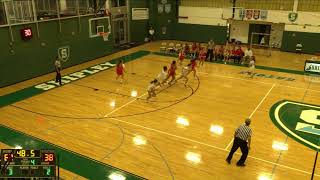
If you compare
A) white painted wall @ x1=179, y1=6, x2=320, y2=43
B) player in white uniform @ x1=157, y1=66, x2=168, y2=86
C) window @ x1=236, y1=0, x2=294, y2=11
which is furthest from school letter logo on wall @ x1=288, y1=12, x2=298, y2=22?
player in white uniform @ x1=157, y1=66, x2=168, y2=86

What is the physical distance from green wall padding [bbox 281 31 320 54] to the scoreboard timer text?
77.6 ft

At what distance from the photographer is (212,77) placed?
19.3m

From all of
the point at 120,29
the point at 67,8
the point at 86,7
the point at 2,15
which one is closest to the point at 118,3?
the point at 120,29

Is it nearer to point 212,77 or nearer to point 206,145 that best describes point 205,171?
point 206,145

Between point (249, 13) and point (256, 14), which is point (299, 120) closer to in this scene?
point (256, 14)

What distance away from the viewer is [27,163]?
741 centimetres

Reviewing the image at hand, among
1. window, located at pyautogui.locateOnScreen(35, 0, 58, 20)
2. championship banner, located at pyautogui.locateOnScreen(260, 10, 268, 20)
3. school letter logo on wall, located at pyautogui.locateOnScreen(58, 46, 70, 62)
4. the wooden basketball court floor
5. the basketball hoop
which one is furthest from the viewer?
championship banner, located at pyautogui.locateOnScreen(260, 10, 268, 20)

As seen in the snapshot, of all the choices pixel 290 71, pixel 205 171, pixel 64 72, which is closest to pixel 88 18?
pixel 64 72

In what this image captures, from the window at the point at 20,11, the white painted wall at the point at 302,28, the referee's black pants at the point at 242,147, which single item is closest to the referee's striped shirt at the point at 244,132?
the referee's black pants at the point at 242,147

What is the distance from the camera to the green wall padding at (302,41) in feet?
82.3

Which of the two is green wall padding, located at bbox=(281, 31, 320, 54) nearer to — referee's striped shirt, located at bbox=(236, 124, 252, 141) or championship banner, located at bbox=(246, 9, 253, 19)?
championship banner, located at bbox=(246, 9, 253, 19)

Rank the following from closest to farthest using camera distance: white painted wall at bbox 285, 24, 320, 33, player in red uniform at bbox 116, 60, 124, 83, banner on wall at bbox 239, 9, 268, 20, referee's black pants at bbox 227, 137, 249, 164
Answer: referee's black pants at bbox 227, 137, 249, 164 < player in red uniform at bbox 116, 60, 124, 83 < white painted wall at bbox 285, 24, 320, 33 < banner on wall at bbox 239, 9, 268, 20

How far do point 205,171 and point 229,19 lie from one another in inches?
782

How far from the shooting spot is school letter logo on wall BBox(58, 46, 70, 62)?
67.1ft
